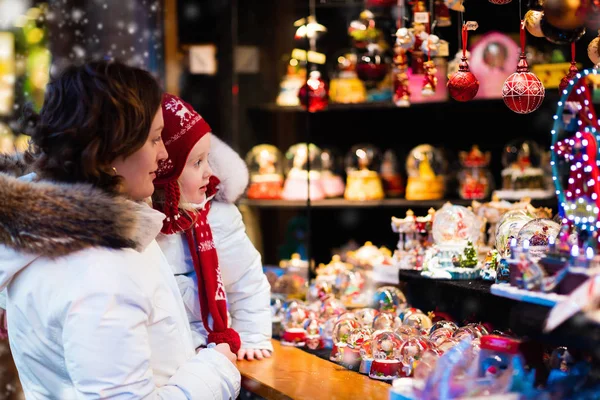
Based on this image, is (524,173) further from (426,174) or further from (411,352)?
(411,352)

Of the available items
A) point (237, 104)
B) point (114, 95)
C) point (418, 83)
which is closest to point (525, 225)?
point (114, 95)

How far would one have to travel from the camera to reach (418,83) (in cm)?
400

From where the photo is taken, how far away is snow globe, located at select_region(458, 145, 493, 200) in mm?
4125

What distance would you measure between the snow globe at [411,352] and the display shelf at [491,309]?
0.24 metres

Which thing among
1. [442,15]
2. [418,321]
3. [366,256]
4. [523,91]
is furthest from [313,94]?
[523,91]

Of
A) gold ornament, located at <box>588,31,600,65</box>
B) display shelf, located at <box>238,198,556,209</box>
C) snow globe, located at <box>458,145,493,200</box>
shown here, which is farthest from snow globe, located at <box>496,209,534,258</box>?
snow globe, located at <box>458,145,493,200</box>

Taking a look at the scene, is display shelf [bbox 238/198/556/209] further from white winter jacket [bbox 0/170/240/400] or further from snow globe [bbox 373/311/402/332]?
white winter jacket [bbox 0/170/240/400]

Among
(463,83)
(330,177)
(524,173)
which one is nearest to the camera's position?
(463,83)

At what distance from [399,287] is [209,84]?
240 centimetres

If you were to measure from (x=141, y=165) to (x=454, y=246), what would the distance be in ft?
4.09

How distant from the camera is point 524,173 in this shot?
394 cm

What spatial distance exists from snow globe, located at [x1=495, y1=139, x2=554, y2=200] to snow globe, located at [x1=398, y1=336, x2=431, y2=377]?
1.77 m

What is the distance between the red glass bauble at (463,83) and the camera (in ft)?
7.84

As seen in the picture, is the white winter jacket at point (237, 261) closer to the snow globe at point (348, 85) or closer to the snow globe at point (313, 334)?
the snow globe at point (313, 334)
